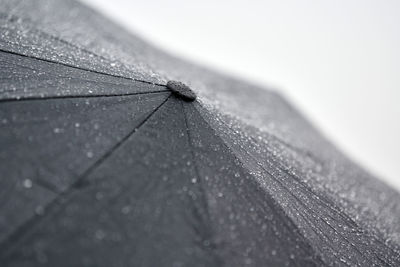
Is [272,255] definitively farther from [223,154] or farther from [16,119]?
[16,119]

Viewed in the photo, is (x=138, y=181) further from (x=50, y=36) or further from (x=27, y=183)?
(x=50, y=36)

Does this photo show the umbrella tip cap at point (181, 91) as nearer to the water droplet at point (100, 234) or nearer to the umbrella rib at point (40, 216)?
the umbrella rib at point (40, 216)

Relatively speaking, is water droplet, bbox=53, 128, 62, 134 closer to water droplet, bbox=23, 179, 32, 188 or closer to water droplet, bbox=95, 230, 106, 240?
water droplet, bbox=23, 179, 32, 188

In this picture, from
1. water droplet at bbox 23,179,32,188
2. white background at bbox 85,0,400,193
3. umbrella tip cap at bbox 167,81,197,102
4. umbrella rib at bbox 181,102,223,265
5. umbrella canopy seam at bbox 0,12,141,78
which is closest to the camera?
water droplet at bbox 23,179,32,188

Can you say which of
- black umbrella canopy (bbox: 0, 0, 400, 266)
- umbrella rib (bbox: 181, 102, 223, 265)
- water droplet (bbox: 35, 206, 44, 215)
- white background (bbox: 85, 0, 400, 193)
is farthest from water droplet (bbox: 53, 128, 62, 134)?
white background (bbox: 85, 0, 400, 193)

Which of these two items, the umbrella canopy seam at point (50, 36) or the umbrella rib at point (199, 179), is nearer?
the umbrella rib at point (199, 179)

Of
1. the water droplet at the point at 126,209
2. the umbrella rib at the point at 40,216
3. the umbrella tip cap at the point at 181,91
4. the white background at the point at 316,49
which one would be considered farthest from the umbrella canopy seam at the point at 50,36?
the white background at the point at 316,49

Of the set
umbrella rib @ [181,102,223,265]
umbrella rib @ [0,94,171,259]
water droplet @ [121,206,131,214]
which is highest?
umbrella rib @ [181,102,223,265]
